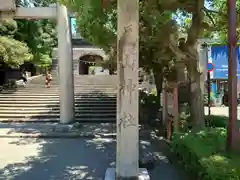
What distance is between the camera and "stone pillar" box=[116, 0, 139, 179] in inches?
215

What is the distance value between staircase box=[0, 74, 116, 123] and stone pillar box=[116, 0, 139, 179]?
10.4 meters

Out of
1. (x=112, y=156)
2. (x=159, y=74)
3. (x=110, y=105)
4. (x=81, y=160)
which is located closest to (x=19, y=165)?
(x=81, y=160)

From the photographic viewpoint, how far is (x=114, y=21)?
37.0 ft

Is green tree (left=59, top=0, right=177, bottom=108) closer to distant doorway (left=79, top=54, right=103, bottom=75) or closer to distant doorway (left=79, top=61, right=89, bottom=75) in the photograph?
distant doorway (left=79, top=54, right=103, bottom=75)

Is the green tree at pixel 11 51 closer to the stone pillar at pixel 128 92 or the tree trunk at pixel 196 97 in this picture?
the tree trunk at pixel 196 97

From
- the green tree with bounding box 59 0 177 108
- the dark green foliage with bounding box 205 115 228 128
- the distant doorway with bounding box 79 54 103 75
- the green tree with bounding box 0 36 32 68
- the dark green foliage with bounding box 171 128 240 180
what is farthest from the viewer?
the distant doorway with bounding box 79 54 103 75

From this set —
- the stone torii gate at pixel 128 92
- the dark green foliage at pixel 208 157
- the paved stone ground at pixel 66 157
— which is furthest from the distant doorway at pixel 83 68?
the stone torii gate at pixel 128 92

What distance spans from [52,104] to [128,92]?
13.6 meters

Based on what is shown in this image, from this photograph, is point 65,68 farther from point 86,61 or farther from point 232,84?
point 86,61

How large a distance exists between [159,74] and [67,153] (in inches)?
275

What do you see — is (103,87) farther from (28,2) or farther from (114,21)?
(114,21)

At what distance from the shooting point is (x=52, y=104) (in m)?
18.6

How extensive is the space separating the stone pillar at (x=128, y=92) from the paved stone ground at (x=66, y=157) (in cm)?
163

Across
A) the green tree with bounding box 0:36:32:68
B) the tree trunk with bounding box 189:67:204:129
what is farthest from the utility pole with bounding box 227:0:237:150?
the green tree with bounding box 0:36:32:68
